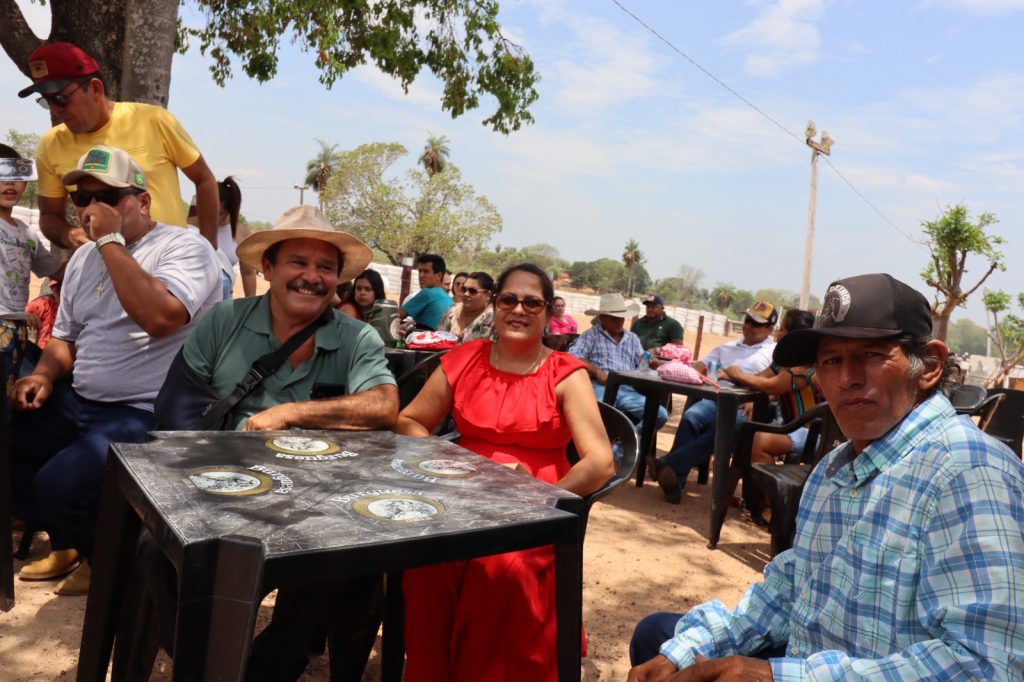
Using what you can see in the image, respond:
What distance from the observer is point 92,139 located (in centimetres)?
386

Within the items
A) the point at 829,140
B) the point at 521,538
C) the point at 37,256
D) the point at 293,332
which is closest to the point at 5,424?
the point at 293,332

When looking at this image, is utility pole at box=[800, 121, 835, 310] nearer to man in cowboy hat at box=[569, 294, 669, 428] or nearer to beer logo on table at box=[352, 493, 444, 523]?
man in cowboy hat at box=[569, 294, 669, 428]

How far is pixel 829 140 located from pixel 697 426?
53.2 feet

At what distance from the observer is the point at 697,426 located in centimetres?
565

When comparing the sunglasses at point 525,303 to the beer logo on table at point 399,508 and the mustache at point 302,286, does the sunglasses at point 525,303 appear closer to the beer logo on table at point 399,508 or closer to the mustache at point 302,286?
the mustache at point 302,286

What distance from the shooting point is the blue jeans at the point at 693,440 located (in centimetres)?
544

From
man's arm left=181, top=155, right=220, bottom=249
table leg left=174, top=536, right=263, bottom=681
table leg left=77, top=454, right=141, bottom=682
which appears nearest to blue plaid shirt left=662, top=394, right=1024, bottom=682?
table leg left=174, top=536, right=263, bottom=681

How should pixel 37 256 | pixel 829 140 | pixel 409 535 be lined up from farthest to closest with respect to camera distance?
pixel 829 140, pixel 37 256, pixel 409 535

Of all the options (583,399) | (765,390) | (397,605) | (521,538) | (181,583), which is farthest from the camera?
(765,390)

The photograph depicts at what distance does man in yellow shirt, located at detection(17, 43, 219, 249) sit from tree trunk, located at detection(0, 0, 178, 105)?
0.73 m

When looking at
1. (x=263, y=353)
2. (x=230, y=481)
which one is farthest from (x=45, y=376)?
(x=230, y=481)

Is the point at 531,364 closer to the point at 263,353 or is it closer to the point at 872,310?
the point at 263,353

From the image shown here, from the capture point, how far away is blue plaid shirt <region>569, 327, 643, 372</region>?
6.80m

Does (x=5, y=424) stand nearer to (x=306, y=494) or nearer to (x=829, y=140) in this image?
(x=306, y=494)
